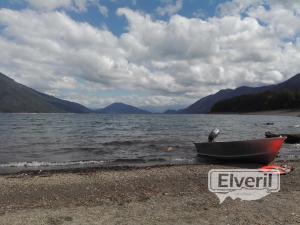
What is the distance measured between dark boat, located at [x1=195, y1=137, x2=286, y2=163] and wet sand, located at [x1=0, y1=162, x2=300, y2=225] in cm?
536

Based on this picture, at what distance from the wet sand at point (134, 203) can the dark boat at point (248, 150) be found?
211 inches

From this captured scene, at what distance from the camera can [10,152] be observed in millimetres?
28344

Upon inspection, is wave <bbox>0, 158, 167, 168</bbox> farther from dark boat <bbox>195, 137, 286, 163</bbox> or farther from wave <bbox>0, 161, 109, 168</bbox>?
dark boat <bbox>195, 137, 286, 163</bbox>

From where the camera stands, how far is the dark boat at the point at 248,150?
67.2ft

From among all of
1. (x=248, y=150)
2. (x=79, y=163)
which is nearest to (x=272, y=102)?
(x=248, y=150)

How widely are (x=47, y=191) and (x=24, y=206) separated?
1.97 metres

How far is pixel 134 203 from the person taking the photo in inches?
420

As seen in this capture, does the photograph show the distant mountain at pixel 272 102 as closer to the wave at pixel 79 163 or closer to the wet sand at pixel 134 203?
the wave at pixel 79 163

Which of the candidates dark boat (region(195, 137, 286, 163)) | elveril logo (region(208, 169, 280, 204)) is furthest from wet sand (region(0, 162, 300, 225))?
dark boat (region(195, 137, 286, 163))

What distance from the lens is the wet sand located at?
8977mm

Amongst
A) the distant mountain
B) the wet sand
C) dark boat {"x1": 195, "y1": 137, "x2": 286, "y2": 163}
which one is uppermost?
the distant mountain

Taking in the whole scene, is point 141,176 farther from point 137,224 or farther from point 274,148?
point 274,148

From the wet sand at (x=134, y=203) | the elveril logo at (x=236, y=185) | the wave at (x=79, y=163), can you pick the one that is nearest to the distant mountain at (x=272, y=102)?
the wave at (x=79, y=163)

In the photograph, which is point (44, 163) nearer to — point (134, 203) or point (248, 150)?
point (248, 150)
